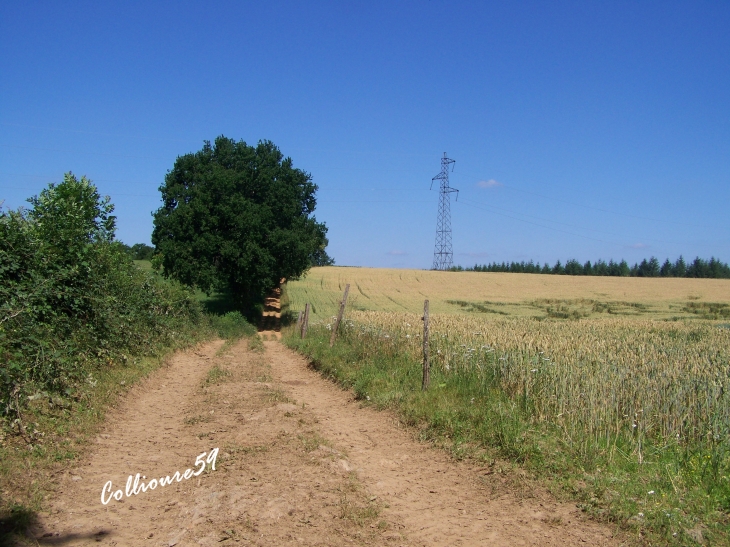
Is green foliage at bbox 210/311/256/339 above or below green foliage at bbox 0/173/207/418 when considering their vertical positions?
below

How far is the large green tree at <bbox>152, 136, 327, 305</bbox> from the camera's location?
30.4m

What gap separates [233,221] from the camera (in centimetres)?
3042

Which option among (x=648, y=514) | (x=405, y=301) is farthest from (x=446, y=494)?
(x=405, y=301)

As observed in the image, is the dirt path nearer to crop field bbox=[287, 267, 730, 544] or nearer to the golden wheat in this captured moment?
crop field bbox=[287, 267, 730, 544]

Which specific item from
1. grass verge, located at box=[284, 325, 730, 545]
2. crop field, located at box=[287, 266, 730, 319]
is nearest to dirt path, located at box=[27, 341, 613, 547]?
grass verge, located at box=[284, 325, 730, 545]

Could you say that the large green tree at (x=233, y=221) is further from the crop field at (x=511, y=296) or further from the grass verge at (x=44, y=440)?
the grass verge at (x=44, y=440)

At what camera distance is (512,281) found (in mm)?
59375

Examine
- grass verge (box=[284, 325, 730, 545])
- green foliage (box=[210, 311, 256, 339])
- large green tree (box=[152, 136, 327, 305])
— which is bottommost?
green foliage (box=[210, 311, 256, 339])

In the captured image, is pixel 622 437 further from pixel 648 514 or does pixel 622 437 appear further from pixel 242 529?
pixel 242 529

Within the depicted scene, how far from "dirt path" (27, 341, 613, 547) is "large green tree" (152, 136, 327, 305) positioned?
72.4 ft

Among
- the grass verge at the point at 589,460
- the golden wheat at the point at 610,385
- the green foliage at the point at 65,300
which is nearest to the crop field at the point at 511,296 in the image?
the green foliage at the point at 65,300

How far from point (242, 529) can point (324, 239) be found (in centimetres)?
3175

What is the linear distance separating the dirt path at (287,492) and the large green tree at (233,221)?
2207cm

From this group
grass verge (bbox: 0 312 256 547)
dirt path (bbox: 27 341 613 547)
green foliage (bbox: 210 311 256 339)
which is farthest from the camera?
green foliage (bbox: 210 311 256 339)
